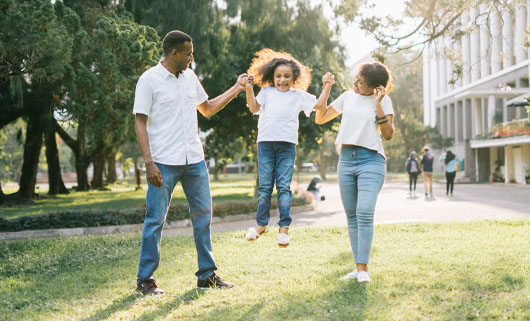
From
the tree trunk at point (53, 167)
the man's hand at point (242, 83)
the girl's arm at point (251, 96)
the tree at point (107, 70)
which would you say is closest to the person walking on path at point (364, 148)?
the girl's arm at point (251, 96)

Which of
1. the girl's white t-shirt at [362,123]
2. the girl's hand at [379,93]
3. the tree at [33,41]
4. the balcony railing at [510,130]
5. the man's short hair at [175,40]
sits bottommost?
the girl's white t-shirt at [362,123]

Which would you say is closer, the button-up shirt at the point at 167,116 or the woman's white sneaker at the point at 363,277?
the button-up shirt at the point at 167,116

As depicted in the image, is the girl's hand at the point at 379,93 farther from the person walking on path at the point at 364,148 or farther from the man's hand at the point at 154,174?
→ the man's hand at the point at 154,174

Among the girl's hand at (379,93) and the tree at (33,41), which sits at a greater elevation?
the tree at (33,41)

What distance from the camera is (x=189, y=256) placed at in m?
7.21

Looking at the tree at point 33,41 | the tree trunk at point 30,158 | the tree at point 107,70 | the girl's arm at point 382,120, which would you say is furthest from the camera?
the tree trunk at point 30,158

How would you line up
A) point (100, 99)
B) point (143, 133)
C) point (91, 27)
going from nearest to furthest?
point (143, 133)
point (100, 99)
point (91, 27)

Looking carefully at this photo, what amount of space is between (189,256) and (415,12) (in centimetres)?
722

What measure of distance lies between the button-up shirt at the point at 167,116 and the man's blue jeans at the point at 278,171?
742mm

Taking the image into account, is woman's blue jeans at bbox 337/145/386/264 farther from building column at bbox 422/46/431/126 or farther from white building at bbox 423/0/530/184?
building column at bbox 422/46/431/126

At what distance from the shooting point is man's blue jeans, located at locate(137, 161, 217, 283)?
4754mm

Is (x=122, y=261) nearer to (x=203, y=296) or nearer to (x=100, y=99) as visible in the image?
(x=203, y=296)

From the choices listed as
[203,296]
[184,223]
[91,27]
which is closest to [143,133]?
[203,296]

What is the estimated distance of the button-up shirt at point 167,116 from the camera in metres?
4.71
